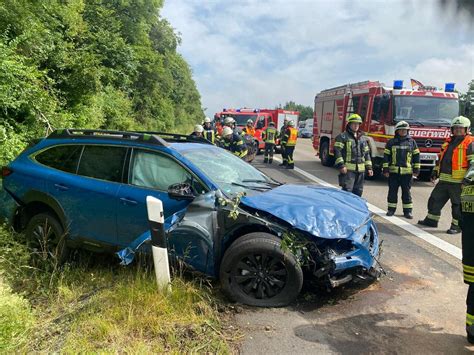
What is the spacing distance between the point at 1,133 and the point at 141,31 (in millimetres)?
16581

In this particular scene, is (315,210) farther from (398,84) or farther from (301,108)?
(301,108)

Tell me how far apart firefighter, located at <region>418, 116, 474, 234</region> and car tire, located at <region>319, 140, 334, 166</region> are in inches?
314

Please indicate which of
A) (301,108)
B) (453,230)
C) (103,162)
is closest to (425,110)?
(453,230)

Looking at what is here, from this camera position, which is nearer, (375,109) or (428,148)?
(428,148)

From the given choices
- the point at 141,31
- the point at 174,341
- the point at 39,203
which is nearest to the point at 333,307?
the point at 174,341

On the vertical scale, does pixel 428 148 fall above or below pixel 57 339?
above

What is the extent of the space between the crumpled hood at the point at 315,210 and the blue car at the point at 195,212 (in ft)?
0.04

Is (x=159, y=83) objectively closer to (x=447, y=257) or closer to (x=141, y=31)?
(x=141, y=31)

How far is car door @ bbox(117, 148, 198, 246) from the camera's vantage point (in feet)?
12.6

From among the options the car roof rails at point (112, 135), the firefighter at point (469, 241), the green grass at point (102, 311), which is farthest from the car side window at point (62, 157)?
the firefighter at point (469, 241)

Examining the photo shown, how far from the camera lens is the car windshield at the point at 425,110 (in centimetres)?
1061

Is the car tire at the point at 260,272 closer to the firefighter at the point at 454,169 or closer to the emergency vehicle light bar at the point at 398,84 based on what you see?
the firefighter at the point at 454,169

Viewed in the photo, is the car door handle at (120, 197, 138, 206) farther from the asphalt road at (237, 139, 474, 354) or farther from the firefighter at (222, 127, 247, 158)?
the firefighter at (222, 127, 247, 158)

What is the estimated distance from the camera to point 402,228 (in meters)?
6.52
